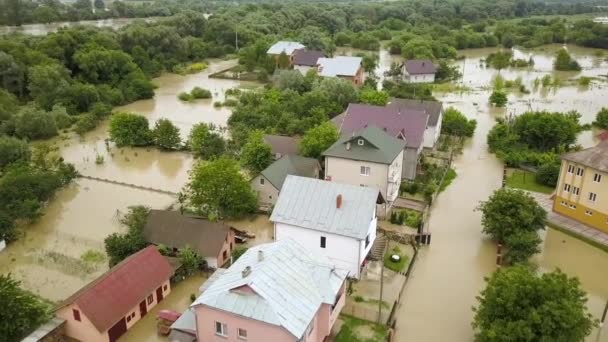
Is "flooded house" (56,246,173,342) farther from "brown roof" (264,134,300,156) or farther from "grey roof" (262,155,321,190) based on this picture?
"brown roof" (264,134,300,156)

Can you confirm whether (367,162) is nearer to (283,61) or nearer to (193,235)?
(193,235)

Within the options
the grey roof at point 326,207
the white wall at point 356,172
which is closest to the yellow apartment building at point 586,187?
the white wall at point 356,172

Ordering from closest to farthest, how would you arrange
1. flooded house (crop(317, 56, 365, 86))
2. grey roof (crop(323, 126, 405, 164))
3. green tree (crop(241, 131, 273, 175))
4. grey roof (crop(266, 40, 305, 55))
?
grey roof (crop(323, 126, 405, 164)) → green tree (crop(241, 131, 273, 175)) → flooded house (crop(317, 56, 365, 86)) → grey roof (crop(266, 40, 305, 55))

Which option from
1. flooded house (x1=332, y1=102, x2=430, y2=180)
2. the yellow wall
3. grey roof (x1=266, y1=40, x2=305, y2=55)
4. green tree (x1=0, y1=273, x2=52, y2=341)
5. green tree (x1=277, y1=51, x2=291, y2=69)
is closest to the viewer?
green tree (x1=0, y1=273, x2=52, y2=341)

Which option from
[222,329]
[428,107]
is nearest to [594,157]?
[428,107]

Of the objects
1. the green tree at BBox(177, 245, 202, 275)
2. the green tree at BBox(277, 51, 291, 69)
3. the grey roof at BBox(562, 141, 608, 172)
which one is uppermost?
the green tree at BBox(277, 51, 291, 69)

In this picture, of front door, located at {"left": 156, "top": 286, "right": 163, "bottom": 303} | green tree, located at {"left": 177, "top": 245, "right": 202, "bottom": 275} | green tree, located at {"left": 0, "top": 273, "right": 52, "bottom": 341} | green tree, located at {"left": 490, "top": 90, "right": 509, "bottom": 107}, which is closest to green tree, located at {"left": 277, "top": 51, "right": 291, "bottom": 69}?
green tree, located at {"left": 490, "top": 90, "right": 509, "bottom": 107}

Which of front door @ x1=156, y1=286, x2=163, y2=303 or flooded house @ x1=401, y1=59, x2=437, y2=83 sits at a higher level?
flooded house @ x1=401, y1=59, x2=437, y2=83

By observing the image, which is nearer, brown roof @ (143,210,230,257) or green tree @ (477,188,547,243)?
brown roof @ (143,210,230,257)
